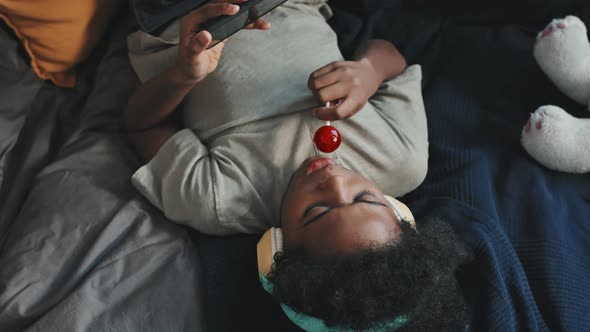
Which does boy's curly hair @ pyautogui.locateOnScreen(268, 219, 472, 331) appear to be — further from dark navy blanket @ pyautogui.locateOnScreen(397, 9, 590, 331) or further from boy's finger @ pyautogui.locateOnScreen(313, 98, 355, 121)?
boy's finger @ pyautogui.locateOnScreen(313, 98, 355, 121)

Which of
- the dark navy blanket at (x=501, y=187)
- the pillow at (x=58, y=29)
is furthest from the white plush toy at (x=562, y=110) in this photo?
the pillow at (x=58, y=29)

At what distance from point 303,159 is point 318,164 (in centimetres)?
7

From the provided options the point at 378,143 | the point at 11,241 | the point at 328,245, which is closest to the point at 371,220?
the point at 328,245

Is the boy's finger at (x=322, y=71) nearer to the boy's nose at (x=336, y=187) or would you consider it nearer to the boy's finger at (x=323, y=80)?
the boy's finger at (x=323, y=80)

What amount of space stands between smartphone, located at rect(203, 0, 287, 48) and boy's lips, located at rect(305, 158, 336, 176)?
23cm

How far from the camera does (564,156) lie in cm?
95

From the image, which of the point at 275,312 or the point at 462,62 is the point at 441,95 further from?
the point at 275,312

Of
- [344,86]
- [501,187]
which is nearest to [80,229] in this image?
[344,86]

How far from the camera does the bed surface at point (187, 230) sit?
0.80 meters

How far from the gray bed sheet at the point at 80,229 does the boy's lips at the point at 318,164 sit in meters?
0.24

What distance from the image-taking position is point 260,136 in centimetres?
88

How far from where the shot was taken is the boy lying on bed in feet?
2.28

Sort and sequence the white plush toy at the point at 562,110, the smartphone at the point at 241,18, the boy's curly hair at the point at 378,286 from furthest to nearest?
the white plush toy at the point at 562,110 → the smartphone at the point at 241,18 → the boy's curly hair at the point at 378,286

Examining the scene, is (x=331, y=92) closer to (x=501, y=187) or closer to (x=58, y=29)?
(x=501, y=187)
